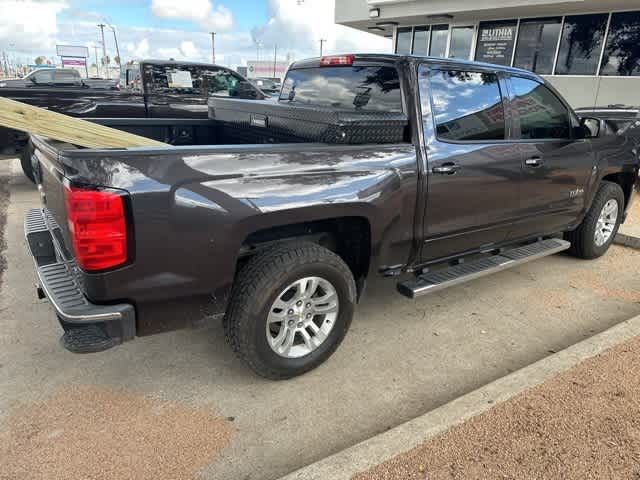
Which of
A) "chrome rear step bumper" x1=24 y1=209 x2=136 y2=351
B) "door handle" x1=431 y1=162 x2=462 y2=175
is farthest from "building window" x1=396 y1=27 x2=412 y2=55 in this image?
"chrome rear step bumper" x1=24 y1=209 x2=136 y2=351

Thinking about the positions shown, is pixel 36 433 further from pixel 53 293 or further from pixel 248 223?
pixel 248 223

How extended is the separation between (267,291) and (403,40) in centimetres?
1698

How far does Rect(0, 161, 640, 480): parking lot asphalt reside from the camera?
7.57 feet

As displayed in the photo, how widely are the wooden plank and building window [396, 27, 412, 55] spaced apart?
54.2 feet

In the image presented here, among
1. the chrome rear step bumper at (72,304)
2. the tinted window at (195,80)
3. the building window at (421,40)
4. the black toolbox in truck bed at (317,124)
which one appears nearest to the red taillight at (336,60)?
the black toolbox in truck bed at (317,124)

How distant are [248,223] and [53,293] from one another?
3.34 ft

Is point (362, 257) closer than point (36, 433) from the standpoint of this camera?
No

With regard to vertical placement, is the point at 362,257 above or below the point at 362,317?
above

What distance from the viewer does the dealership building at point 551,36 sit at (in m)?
11.9

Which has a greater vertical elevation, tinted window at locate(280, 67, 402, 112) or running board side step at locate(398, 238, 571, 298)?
tinted window at locate(280, 67, 402, 112)

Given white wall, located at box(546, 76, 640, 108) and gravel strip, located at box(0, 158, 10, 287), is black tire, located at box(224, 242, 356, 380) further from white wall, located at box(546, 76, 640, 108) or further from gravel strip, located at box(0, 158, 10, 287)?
white wall, located at box(546, 76, 640, 108)

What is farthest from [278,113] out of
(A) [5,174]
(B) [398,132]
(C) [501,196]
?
(A) [5,174]

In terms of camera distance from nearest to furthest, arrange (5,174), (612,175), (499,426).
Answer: (499,426) < (612,175) < (5,174)

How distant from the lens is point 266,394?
2.76 m
